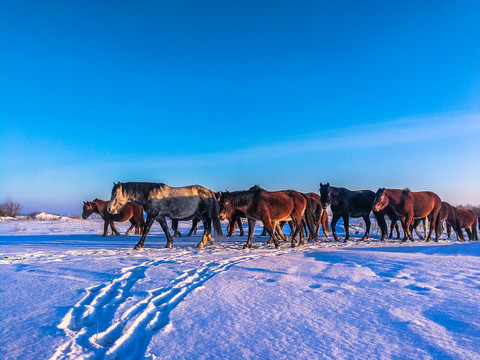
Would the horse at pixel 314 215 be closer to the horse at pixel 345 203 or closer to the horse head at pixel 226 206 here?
the horse at pixel 345 203

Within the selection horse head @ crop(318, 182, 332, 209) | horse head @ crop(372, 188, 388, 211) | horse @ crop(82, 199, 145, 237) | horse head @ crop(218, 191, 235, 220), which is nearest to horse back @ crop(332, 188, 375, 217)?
horse head @ crop(318, 182, 332, 209)

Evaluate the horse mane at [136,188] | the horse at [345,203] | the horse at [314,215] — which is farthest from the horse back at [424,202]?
the horse mane at [136,188]

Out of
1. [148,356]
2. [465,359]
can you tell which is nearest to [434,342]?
[465,359]

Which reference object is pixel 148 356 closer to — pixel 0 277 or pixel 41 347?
pixel 41 347

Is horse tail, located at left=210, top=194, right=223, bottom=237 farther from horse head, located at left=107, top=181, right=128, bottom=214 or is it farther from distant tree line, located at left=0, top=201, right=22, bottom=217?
distant tree line, located at left=0, top=201, right=22, bottom=217

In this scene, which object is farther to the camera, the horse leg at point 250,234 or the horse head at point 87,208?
the horse head at point 87,208

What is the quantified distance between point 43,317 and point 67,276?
183cm

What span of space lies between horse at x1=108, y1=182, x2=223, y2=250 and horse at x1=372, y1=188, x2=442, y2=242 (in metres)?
6.67

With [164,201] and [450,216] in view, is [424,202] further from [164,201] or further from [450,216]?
[164,201]

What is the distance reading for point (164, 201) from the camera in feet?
28.6

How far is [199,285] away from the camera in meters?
3.94

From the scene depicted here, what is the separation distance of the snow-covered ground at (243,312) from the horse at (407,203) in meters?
6.50

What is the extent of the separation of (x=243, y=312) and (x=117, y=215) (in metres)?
11.9

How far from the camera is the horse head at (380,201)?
1112cm
